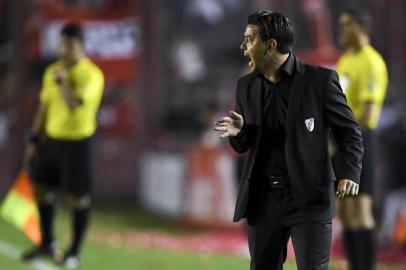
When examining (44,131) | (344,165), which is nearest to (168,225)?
Result: (44,131)

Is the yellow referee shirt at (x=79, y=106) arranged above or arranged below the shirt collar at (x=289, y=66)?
below

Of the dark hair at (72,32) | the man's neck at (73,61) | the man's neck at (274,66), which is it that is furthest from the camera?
the man's neck at (73,61)

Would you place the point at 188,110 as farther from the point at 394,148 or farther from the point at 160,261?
the point at 160,261

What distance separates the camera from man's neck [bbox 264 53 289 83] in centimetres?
462

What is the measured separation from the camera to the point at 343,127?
15.1ft

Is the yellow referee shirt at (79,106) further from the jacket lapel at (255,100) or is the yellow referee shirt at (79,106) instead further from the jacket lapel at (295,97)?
the jacket lapel at (295,97)

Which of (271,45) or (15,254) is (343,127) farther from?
(15,254)

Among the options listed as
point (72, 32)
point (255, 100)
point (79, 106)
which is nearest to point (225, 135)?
point (255, 100)

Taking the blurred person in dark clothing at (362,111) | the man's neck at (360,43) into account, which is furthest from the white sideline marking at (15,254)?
the man's neck at (360,43)

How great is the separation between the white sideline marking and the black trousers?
335cm

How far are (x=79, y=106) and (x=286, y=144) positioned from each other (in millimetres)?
3289

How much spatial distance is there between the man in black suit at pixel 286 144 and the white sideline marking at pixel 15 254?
3.40 meters

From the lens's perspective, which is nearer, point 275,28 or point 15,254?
point 275,28

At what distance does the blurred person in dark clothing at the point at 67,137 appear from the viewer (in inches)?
299
